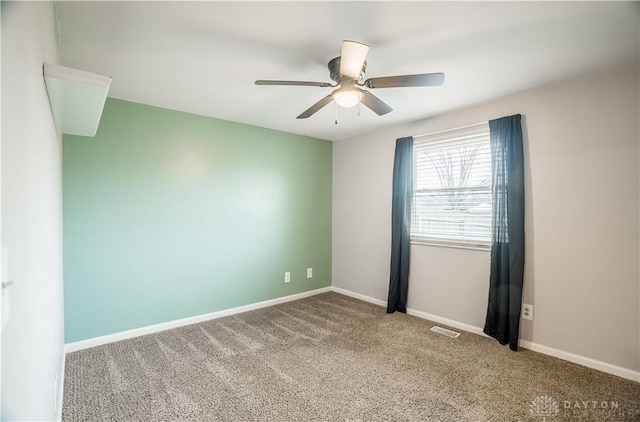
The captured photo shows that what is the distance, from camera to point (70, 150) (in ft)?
8.82

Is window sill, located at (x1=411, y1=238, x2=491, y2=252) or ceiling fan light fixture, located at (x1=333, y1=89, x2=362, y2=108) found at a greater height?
ceiling fan light fixture, located at (x1=333, y1=89, x2=362, y2=108)

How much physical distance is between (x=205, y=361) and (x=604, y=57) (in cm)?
370

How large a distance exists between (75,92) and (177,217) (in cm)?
203

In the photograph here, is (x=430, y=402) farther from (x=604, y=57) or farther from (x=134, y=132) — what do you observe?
(x=134, y=132)

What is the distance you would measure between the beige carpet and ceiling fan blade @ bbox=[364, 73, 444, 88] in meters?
2.04

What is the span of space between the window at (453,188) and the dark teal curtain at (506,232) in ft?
0.52

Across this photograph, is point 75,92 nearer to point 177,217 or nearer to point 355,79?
point 355,79

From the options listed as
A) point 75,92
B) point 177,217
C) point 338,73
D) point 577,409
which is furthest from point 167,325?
point 577,409

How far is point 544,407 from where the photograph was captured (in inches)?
→ 78.1

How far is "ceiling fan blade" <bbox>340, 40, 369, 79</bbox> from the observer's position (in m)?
1.63

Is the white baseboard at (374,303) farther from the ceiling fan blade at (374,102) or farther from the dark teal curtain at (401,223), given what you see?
the ceiling fan blade at (374,102)

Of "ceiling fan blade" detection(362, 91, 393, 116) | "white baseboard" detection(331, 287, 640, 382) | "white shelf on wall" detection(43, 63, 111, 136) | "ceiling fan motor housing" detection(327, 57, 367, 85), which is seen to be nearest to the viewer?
"white shelf on wall" detection(43, 63, 111, 136)

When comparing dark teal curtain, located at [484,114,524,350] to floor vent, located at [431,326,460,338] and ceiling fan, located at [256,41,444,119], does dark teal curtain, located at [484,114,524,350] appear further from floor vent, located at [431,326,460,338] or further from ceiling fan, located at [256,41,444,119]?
ceiling fan, located at [256,41,444,119]

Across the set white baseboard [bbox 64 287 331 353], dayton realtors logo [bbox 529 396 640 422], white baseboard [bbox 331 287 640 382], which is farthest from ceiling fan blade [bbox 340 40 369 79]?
white baseboard [bbox 64 287 331 353]
